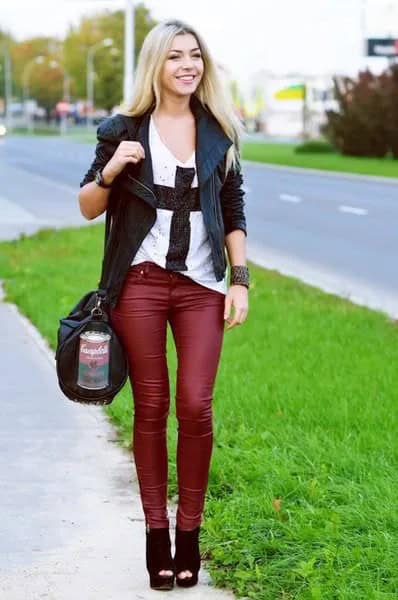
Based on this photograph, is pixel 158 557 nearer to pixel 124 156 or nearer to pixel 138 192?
pixel 138 192

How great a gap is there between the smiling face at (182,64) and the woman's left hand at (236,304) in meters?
0.65

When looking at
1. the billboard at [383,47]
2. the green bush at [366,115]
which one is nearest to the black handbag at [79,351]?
the green bush at [366,115]

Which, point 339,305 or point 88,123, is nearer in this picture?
point 339,305

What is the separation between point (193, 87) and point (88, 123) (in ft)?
403

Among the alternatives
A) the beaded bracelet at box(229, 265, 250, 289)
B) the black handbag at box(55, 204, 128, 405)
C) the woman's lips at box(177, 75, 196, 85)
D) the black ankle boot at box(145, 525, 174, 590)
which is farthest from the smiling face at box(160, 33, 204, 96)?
the black ankle boot at box(145, 525, 174, 590)

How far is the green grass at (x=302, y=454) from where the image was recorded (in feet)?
14.7

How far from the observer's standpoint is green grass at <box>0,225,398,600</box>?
448 cm

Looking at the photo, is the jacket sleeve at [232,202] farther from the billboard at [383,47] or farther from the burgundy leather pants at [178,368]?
the billboard at [383,47]

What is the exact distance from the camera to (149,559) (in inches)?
177

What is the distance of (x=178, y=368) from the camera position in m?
4.47

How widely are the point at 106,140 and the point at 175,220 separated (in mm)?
327

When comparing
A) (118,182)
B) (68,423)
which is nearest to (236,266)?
(118,182)

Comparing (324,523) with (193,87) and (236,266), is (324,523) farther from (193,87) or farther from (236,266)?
(193,87)

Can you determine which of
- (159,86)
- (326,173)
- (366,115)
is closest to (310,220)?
(326,173)
